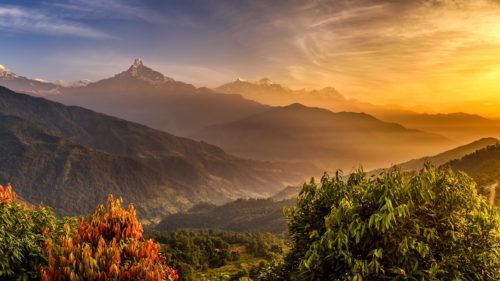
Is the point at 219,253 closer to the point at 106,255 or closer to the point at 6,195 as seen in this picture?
the point at 6,195

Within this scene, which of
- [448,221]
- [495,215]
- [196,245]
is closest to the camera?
[448,221]

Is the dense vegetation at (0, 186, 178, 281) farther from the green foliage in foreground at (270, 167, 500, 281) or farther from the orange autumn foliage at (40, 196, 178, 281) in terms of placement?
the green foliage in foreground at (270, 167, 500, 281)

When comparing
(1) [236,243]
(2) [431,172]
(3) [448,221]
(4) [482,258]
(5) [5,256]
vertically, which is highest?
(2) [431,172]

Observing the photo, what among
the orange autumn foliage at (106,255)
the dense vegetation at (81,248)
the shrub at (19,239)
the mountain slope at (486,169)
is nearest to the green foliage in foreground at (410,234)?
the orange autumn foliage at (106,255)

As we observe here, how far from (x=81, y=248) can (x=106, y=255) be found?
3.39 feet

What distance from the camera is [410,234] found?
43.0 feet

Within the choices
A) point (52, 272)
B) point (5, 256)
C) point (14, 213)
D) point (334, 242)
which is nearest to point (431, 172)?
point (334, 242)

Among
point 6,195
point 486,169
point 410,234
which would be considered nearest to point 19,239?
point 6,195

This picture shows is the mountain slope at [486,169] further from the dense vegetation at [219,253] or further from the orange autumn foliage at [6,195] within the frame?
the orange autumn foliage at [6,195]

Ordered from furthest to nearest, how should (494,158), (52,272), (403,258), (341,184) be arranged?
Answer: (494,158), (341,184), (403,258), (52,272)

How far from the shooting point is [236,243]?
131m

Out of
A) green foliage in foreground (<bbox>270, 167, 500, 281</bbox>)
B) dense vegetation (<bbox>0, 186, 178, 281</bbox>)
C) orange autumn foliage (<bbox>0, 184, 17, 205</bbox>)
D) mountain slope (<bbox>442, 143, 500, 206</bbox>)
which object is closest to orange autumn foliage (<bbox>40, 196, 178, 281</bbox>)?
dense vegetation (<bbox>0, 186, 178, 281</bbox>)

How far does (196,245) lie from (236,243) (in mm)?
26110

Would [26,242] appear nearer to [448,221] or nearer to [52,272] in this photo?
[52,272]
